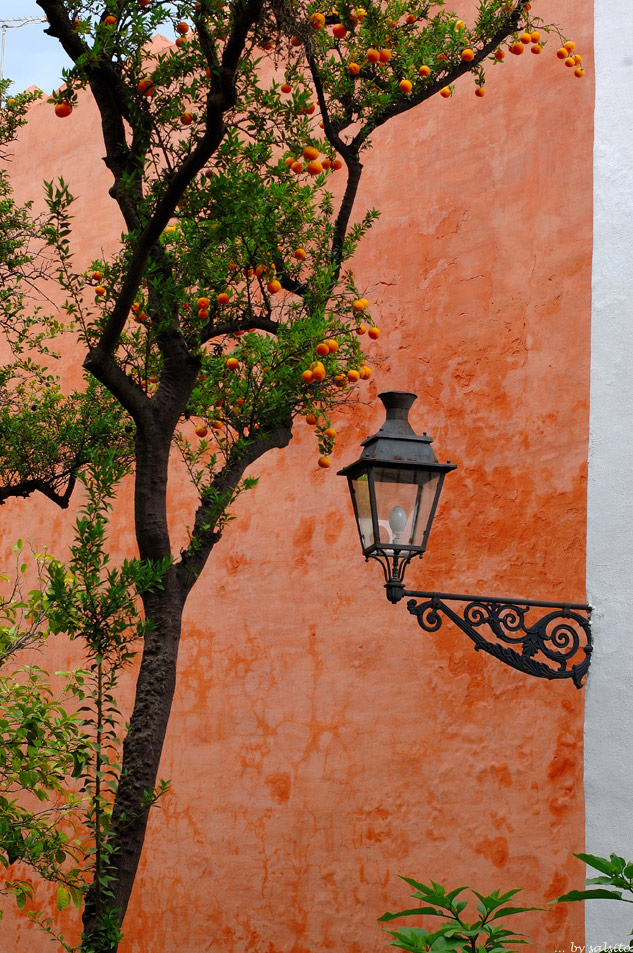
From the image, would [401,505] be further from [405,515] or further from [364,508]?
[364,508]

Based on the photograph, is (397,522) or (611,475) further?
(611,475)

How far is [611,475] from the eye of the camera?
3.73m

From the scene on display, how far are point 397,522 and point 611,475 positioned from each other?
0.90 metres

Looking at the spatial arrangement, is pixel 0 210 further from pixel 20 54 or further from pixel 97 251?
pixel 20 54

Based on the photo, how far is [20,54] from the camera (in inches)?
A: 335

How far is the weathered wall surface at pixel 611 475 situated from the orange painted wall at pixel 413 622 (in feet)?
2.71

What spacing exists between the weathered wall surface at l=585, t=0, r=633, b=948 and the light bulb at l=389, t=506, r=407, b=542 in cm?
80

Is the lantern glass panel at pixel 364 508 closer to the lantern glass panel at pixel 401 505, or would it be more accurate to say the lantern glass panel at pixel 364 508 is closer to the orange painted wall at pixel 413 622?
the lantern glass panel at pixel 401 505

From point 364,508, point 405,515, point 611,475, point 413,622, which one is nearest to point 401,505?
point 405,515

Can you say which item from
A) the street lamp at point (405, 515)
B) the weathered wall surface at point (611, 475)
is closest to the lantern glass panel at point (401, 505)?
the street lamp at point (405, 515)

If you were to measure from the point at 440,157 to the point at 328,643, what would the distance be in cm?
265

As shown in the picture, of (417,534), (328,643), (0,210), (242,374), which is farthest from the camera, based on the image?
(328,643)

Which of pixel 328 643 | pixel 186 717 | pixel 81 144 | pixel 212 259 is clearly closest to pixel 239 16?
pixel 212 259

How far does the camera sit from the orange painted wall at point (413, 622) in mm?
4672
